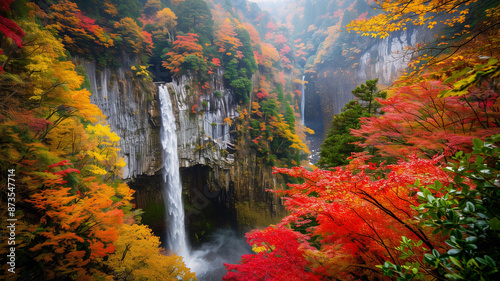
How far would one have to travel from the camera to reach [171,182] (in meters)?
14.8

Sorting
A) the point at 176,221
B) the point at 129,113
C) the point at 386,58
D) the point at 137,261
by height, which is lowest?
the point at 176,221

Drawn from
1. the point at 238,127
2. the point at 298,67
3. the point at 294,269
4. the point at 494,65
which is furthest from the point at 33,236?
the point at 298,67

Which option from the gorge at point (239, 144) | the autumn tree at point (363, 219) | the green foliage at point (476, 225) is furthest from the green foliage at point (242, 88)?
the green foliage at point (476, 225)

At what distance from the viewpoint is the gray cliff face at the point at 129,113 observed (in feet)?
39.7

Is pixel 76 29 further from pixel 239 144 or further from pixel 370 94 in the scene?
pixel 370 94

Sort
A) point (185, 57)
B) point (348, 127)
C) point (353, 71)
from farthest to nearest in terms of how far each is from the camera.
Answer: point (353, 71), point (185, 57), point (348, 127)

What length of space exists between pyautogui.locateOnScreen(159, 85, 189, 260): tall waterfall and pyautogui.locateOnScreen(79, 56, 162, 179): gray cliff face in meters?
0.58

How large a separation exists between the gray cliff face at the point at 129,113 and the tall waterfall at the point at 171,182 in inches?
22.7

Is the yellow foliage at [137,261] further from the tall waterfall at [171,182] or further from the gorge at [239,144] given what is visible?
the tall waterfall at [171,182]

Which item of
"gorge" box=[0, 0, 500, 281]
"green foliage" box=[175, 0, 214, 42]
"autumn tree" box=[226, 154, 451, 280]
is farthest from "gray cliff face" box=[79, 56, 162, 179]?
"autumn tree" box=[226, 154, 451, 280]

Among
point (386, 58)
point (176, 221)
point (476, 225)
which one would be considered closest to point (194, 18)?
point (176, 221)

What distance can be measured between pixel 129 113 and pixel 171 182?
19.5 feet

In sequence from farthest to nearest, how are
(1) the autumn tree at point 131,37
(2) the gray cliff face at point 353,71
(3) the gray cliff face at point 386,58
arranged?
(2) the gray cliff face at point 353,71 < (3) the gray cliff face at point 386,58 < (1) the autumn tree at point 131,37

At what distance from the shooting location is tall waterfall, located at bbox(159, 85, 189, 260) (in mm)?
14273
